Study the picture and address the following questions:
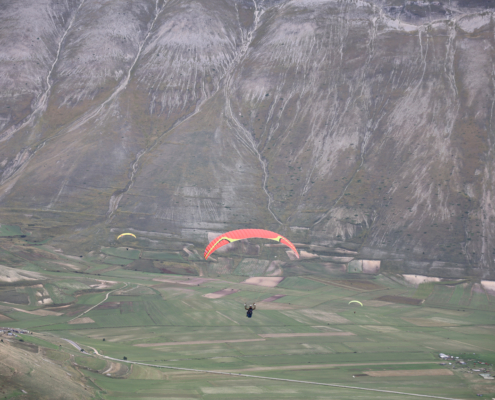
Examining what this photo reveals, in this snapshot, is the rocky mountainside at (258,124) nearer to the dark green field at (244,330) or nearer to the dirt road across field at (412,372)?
the dark green field at (244,330)

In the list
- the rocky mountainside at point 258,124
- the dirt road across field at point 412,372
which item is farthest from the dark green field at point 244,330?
the rocky mountainside at point 258,124

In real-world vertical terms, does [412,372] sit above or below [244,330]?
above

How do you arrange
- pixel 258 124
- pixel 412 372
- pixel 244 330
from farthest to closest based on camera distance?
pixel 258 124 → pixel 244 330 → pixel 412 372

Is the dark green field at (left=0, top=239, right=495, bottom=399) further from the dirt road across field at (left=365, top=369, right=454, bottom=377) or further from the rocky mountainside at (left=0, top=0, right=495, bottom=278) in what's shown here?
the rocky mountainside at (left=0, top=0, right=495, bottom=278)

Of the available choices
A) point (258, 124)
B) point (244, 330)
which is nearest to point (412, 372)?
point (244, 330)

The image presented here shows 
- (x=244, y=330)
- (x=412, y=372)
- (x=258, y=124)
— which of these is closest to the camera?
(x=412, y=372)

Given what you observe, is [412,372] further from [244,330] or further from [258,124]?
[258,124]

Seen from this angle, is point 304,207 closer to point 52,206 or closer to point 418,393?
point 52,206

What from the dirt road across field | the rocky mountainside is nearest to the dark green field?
the dirt road across field
